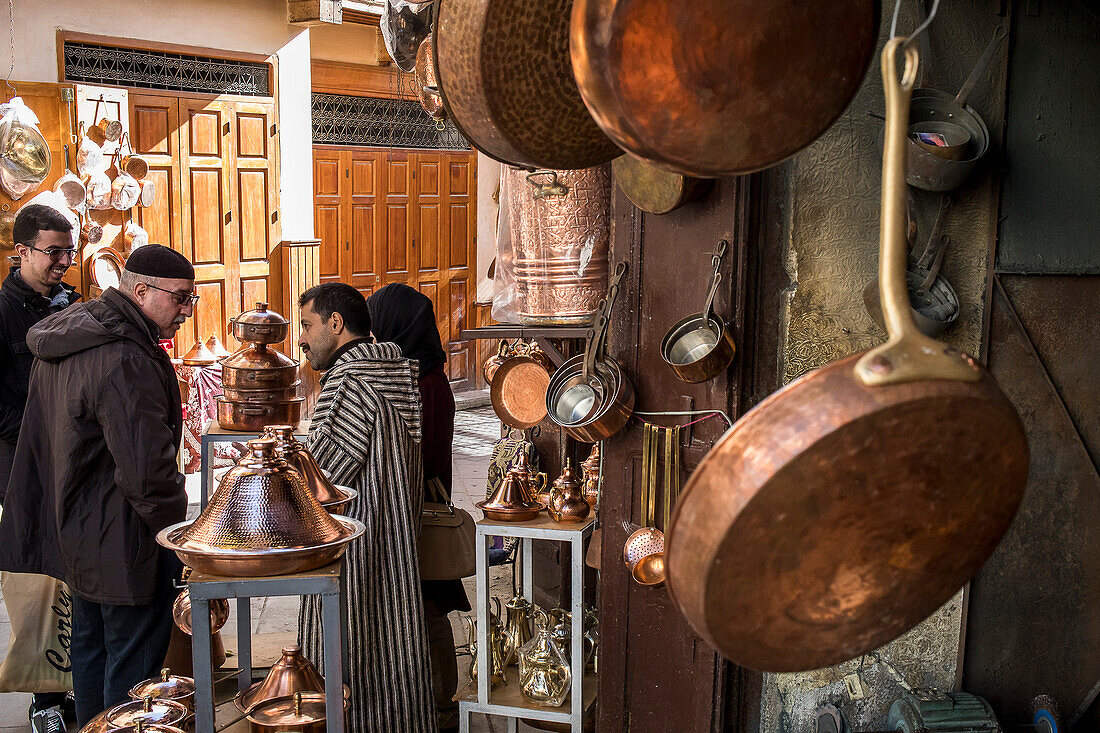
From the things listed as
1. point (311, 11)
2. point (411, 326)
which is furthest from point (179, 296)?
point (311, 11)

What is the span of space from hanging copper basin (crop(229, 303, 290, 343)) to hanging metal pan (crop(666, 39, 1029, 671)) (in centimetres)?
273

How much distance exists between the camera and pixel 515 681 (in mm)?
3447

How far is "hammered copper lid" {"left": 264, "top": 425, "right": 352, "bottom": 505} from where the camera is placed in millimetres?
2127

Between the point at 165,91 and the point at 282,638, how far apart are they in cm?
474

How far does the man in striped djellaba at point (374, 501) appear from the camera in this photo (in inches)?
123

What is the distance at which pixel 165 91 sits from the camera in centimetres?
709

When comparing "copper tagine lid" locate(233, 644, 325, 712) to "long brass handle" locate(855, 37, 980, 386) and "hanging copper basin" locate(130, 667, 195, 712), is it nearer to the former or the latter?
"hanging copper basin" locate(130, 667, 195, 712)

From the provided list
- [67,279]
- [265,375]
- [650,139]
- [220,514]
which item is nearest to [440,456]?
[265,375]

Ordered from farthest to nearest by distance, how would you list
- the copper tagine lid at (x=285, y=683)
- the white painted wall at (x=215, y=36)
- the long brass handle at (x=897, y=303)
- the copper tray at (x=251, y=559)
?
the white painted wall at (x=215, y=36)
the copper tagine lid at (x=285, y=683)
the copper tray at (x=251, y=559)
the long brass handle at (x=897, y=303)

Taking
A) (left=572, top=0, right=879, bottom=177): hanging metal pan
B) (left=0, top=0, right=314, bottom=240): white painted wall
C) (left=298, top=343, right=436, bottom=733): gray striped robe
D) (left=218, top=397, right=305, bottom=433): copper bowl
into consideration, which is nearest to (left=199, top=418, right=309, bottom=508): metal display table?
(left=218, top=397, right=305, bottom=433): copper bowl

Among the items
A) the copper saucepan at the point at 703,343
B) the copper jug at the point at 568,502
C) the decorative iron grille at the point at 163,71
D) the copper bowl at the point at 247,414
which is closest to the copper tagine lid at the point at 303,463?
the copper saucepan at the point at 703,343

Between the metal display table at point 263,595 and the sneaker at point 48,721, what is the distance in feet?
6.61

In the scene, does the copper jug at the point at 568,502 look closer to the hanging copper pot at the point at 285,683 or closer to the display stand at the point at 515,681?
the display stand at the point at 515,681

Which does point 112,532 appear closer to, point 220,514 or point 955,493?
point 220,514
